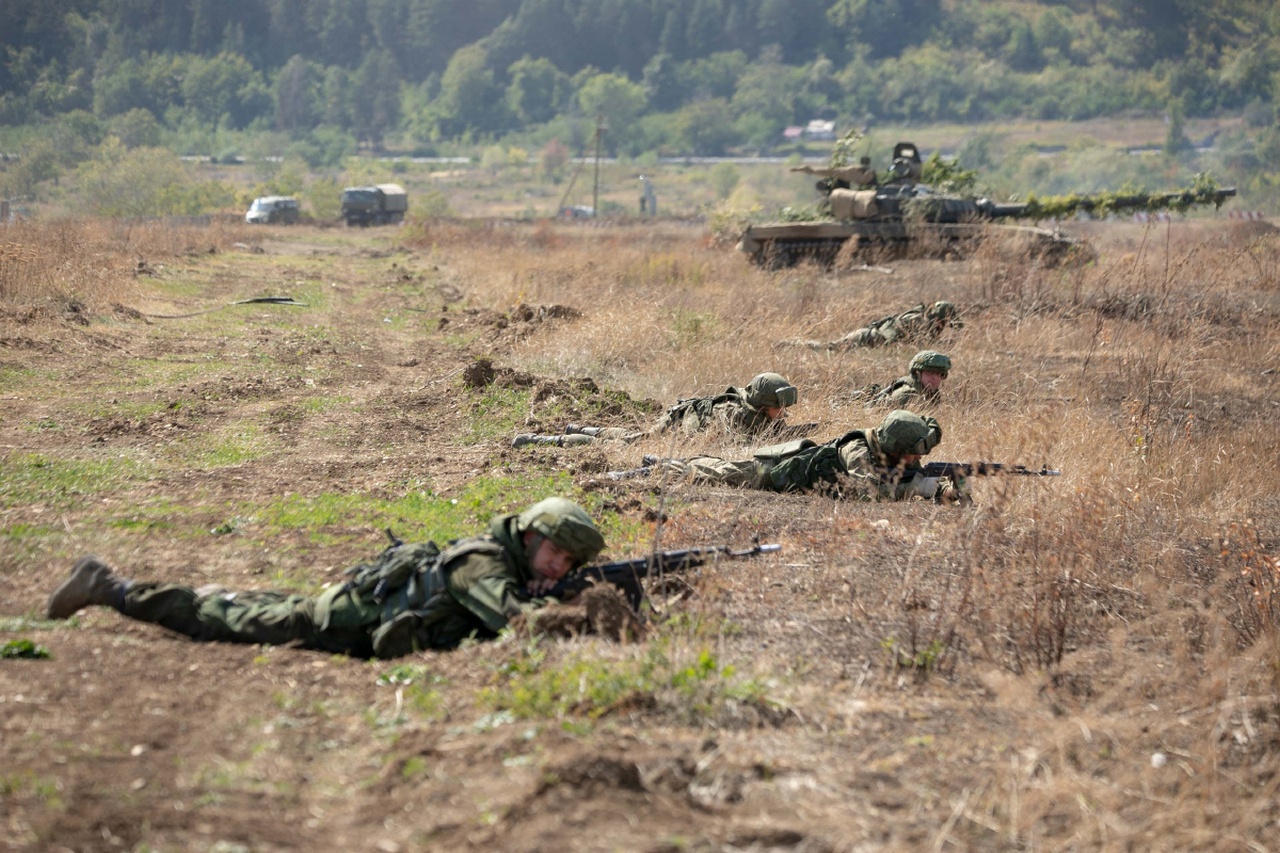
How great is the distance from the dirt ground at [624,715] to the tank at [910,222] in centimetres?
1176

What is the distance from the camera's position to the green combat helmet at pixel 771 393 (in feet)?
27.6

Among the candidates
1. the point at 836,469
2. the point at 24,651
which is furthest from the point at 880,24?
the point at 24,651

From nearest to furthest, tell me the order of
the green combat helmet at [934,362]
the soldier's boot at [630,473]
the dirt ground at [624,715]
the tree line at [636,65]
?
the dirt ground at [624,715] < the soldier's boot at [630,473] < the green combat helmet at [934,362] < the tree line at [636,65]

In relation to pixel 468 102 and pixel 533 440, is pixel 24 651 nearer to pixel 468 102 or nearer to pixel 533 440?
pixel 533 440

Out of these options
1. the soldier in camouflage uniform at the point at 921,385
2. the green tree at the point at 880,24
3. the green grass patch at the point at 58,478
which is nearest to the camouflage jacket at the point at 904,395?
the soldier in camouflage uniform at the point at 921,385

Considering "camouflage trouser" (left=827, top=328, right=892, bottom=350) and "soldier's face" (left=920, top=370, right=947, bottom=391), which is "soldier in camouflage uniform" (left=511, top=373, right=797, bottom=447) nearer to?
"soldier's face" (left=920, top=370, right=947, bottom=391)

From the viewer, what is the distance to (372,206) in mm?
43344

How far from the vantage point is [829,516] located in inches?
276

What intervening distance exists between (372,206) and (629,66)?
81.2 metres

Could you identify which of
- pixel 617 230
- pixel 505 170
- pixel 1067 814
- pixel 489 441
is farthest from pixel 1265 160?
pixel 1067 814

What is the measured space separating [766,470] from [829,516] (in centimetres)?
77

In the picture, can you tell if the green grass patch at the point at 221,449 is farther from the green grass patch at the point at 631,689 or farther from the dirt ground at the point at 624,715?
the green grass patch at the point at 631,689

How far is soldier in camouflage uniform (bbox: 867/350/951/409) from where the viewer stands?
9555 millimetres

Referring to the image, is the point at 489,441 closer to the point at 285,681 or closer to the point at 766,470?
the point at 766,470
